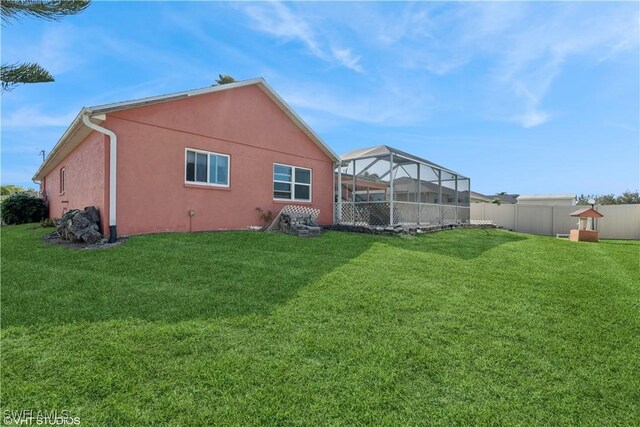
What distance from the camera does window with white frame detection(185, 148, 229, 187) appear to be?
9.73 m

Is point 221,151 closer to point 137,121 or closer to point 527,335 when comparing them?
point 137,121

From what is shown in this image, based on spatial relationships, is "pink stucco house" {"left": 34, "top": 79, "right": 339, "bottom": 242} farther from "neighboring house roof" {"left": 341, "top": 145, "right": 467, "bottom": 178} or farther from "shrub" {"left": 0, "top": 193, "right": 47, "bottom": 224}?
"shrub" {"left": 0, "top": 193, "right": 47, "bottom": 224}

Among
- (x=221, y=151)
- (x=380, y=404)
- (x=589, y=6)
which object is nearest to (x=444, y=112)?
(x=589, y=6)

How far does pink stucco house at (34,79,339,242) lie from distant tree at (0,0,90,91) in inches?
49.7

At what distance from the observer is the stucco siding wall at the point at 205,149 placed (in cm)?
851

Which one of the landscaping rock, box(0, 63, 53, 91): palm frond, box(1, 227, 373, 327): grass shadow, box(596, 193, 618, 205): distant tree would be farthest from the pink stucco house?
box(596, 193, 618, 205): distant tree

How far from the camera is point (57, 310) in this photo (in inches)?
150

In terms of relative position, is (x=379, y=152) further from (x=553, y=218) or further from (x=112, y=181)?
(x=553, y=218)

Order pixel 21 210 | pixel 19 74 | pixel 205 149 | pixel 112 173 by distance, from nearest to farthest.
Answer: pixel 19 74 < pixel 112 173 < pixel 205 149 < pixel 21 210

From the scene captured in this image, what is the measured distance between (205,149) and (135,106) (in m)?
2.21

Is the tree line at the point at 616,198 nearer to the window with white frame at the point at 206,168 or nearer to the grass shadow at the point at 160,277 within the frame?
the window with white frame at the point at 206,168

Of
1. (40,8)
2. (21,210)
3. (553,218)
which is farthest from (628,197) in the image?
(21,210)

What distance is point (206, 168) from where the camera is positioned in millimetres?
10148

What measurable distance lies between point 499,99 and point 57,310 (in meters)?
14.4
